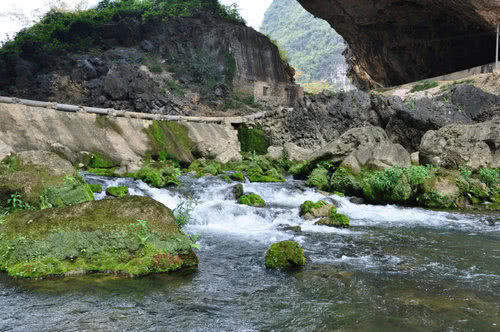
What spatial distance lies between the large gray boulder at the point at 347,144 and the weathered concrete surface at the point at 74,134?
7029 millimetres

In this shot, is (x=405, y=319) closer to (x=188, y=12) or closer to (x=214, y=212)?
(x=214, y=212)

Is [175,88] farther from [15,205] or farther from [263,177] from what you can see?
[15,205]

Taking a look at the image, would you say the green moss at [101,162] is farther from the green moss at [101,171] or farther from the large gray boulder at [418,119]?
the large gray boulder at [418,119]

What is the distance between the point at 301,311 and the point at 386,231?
5896mm

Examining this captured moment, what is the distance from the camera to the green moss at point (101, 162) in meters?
18.2

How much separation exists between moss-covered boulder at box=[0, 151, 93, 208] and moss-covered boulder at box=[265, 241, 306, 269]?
391cm

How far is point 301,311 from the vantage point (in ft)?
15.6

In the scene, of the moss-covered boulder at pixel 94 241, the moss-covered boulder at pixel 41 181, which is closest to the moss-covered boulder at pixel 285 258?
the moss-covered boulder at pixel 94 241

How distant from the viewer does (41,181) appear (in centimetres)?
786

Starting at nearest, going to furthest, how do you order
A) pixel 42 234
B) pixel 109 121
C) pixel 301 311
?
pixel 301 311, pixel 42 234, pixel 109 121

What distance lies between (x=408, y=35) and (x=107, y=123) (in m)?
30.0

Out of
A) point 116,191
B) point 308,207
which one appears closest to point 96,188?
point 116,191

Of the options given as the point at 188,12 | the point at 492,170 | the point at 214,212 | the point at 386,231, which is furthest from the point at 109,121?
the point at 188,12

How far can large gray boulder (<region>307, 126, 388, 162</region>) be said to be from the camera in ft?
58.5
